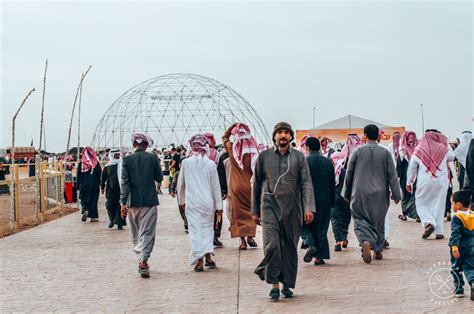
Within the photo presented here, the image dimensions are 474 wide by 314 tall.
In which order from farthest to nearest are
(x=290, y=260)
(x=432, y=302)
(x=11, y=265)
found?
(x=11, y=265), (x=290, y=260), (x=432, y=302)

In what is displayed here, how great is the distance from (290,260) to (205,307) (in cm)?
101

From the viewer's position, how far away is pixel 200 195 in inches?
393

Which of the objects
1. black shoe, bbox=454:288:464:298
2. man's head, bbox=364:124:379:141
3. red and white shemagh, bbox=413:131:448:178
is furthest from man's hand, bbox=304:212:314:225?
red and white shemagh, bbox=413:131:448:178

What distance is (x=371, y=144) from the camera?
10.0m

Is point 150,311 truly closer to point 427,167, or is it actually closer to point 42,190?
point 427,167

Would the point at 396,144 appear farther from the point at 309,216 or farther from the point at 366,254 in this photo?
the point at 309,216

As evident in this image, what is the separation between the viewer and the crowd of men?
298 inches

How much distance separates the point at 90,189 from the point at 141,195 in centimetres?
896

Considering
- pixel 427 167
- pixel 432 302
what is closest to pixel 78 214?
pixel 427 167

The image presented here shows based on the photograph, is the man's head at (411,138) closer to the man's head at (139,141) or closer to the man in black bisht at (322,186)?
the man in black bisht at (322,186)

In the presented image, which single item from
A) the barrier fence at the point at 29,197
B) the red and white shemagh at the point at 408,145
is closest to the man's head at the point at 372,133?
the red and white shemagh at the point at 408,145

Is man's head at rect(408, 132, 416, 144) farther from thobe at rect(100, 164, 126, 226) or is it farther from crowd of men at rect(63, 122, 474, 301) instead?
thobe at rect(100, 164, 126, 226)

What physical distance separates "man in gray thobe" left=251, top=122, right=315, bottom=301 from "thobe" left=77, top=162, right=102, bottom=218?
10.7 meters

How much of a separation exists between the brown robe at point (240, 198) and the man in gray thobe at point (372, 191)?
1988 millimetres
